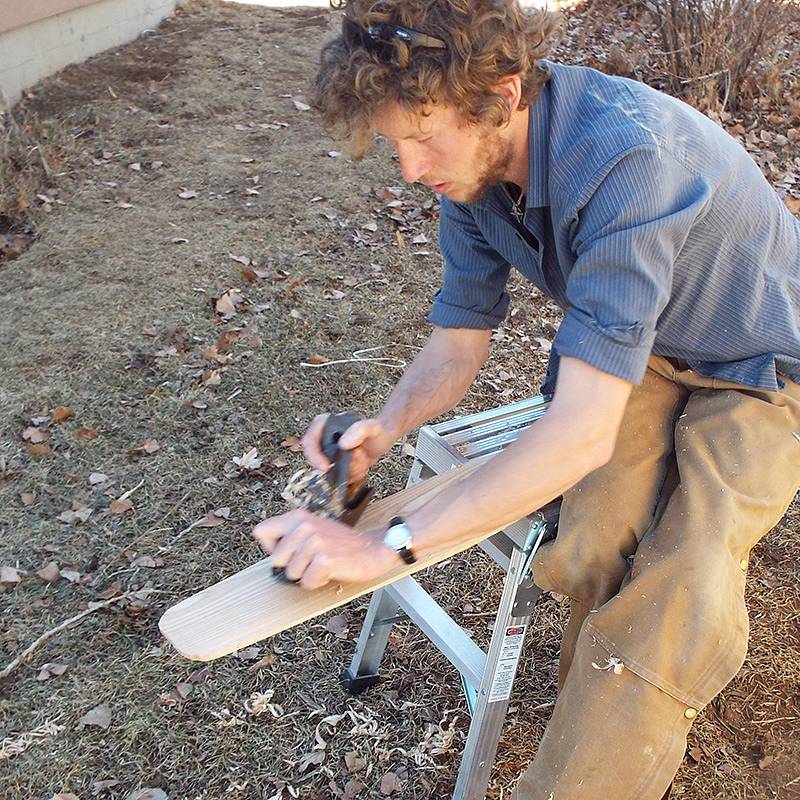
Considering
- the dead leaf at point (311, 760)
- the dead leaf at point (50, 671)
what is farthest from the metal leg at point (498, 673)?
the dead leaf at point (50, 671)

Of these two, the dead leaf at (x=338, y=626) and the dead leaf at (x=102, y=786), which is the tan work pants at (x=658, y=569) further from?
the dead leaf at (x=102, y=786)

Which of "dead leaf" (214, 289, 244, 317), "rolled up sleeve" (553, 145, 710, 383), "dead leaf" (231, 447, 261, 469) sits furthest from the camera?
"dead leaf" (214, 289, 244, 317)

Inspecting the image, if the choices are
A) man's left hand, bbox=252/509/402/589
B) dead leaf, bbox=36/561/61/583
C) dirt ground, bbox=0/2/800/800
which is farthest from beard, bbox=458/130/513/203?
dead leaf, bbox=36/561/61/583

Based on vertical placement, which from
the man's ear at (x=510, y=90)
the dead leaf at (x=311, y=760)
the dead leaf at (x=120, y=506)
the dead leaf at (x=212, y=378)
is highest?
the man's ear at (x=510, y=90)

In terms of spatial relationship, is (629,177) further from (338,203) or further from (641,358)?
(338,203)

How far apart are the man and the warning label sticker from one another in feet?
0.56

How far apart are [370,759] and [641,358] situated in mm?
1620

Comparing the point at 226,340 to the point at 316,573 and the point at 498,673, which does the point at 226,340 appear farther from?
the point at 316,573

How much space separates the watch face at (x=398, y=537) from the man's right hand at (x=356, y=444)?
31 cm

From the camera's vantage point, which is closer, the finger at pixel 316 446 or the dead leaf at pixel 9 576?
the finger at pixel 316 446

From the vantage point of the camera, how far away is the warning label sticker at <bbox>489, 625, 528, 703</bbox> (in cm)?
228

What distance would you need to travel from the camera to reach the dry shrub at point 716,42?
21.5 ft

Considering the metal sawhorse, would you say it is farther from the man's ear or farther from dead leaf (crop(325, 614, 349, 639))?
the man's ear

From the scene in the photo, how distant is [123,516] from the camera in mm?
3629
